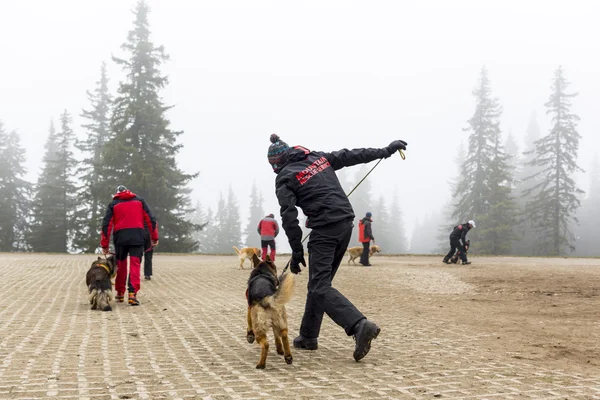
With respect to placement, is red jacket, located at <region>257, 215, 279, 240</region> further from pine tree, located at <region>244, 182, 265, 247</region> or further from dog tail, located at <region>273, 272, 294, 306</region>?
pine tree, located at <region>244, 182, 265, 247</region>

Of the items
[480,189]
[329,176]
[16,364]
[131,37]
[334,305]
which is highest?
[131,37]

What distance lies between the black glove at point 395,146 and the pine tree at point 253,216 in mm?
67597

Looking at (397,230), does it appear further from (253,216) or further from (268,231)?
(268,231)

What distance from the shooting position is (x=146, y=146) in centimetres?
3288

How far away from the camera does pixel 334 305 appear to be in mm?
5133

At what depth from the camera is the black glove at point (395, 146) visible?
18.9 ft

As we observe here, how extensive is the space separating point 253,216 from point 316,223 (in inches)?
2819

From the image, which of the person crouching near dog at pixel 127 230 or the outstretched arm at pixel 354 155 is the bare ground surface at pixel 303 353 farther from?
the outstretched arm at pixel 354 155

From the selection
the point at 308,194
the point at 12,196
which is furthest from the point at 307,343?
the point at 12,196

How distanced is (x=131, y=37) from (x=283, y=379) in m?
34.7

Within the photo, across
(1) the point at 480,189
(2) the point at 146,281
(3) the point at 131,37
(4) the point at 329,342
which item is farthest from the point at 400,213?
(4) the point at 329,342

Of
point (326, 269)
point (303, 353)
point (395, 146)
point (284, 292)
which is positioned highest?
point (395, 146)

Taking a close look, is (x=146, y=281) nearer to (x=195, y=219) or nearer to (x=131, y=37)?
(x=131, y=37)

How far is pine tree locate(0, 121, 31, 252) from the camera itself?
42.1m
